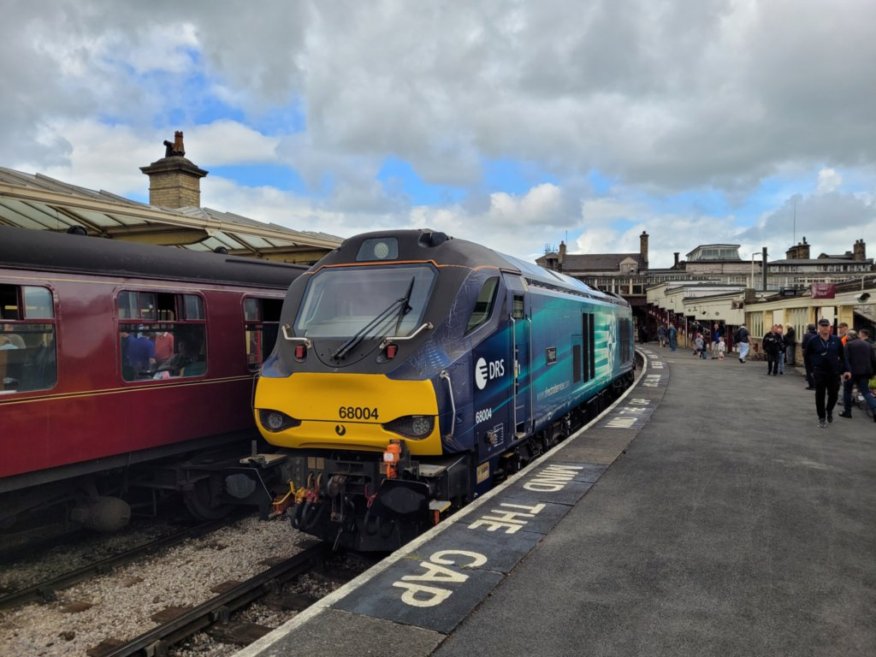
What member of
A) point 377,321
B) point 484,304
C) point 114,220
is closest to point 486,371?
point 484,304

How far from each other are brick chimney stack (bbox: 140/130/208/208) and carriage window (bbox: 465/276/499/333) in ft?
42.7

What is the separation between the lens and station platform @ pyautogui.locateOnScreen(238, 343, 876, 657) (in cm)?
408

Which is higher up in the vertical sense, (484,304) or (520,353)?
(484,304)

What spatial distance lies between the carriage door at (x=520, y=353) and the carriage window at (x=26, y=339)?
16.7ft

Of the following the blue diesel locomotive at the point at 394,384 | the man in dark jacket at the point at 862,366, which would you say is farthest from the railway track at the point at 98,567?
the man in dark jacket at the point at 862,366

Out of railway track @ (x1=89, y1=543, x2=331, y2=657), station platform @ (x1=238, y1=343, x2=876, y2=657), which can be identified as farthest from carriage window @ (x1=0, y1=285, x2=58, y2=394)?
station platform @ (x1=238, y1=343, x2=876, y2=657)

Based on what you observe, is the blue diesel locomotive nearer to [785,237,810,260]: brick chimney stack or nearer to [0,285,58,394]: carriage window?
[0,285,58,394]: carriage window

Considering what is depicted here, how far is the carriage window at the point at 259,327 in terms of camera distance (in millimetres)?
9547

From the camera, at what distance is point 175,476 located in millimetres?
8461

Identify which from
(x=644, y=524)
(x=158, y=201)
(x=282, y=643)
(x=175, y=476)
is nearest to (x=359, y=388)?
(x=282, y=643)

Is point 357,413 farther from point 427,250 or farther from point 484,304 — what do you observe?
point 427,250

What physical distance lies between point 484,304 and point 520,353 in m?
1.07

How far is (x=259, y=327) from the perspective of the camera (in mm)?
9797

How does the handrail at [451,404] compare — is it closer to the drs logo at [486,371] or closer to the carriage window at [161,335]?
the drs logo at [486,371]
